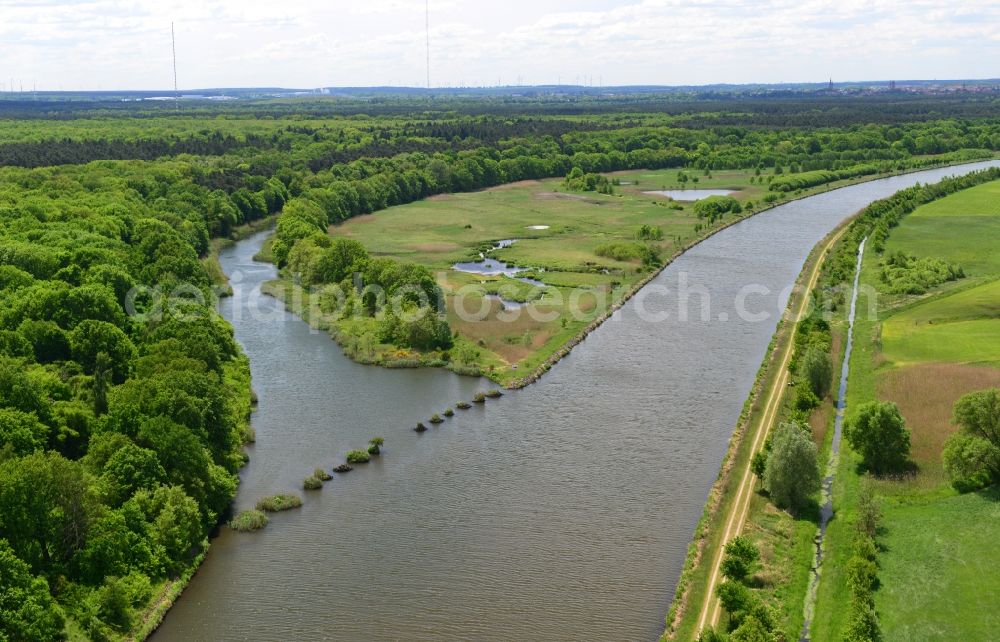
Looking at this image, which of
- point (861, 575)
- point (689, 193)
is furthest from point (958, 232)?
point (861, 575)

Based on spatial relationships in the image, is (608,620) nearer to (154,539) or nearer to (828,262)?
(154,539)

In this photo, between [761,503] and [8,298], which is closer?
[761,503]

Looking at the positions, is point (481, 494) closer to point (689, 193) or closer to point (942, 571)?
point (942, 571)

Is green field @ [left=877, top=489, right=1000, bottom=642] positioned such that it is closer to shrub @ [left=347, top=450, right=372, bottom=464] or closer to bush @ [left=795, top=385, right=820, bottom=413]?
bush @ [left=795, top=385, right=820, bottom=413]

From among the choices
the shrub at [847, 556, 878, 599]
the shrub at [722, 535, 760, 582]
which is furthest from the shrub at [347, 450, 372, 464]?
the shrub at [847, 556, 878, 599]

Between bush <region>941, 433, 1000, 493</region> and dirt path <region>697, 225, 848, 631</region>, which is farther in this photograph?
bush <region>941, 433, 1000, 493</region>

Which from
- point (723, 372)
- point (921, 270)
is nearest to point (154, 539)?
point (723, 372)

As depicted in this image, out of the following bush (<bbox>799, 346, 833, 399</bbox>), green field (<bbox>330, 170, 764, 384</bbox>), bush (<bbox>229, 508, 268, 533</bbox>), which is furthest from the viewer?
green field (<bbox>330, 170, 764, 384</bbox>)

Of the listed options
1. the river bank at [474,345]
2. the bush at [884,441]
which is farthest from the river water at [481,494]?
the bush at [884,441]
